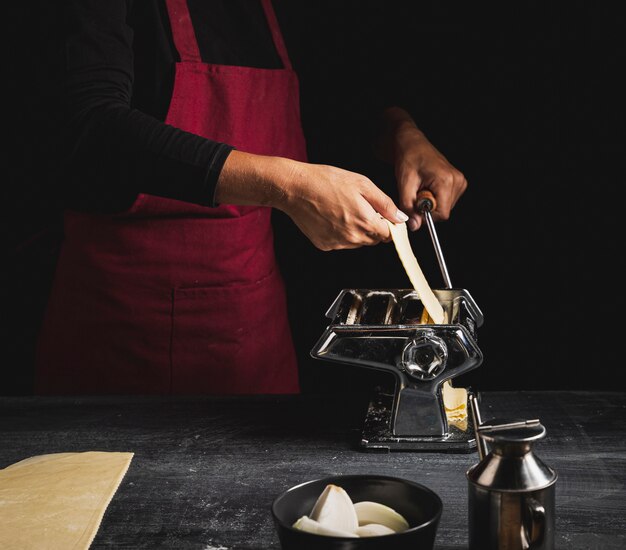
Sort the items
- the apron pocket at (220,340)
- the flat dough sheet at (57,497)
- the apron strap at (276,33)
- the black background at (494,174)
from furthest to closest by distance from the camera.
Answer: the black background at (494,174) < the apron strap at (276,33) < the apron pocket at (220,340) < the flat dough sheet at (57,497)

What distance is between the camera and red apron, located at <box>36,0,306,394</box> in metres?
1.99

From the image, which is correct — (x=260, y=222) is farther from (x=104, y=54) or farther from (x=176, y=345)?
(x=104, y=54)

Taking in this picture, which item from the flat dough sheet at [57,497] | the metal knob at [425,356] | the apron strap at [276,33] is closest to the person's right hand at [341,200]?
the metal knob at [425,356]

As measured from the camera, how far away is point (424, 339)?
4.50 feet

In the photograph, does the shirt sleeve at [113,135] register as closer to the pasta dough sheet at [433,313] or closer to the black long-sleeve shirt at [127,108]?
the black long-sleeve shirt at [127,108]

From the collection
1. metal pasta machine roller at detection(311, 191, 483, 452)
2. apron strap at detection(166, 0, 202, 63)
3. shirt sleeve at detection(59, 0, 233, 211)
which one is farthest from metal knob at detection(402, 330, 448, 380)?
apron strap at detection(166, 0, 202, 63)

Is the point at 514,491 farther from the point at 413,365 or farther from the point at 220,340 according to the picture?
the point at 220,340

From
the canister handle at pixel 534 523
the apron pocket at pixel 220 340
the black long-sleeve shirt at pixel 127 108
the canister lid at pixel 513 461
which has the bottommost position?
the apron pocket at pixel 220 340

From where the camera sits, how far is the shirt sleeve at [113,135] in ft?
5.26

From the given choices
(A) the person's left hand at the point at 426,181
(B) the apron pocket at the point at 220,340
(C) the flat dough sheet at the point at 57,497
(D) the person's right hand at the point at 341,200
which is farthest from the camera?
(B) the apron pocket at the point at 220,340

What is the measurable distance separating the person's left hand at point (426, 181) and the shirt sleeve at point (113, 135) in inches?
19.4

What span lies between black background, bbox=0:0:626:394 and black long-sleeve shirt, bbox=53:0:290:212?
0.52 m

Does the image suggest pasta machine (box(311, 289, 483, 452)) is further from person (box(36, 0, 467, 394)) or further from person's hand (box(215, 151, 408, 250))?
person (box(36, 0, 467, 394))

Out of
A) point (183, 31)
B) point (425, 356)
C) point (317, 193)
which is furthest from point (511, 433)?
point (183, 31)
